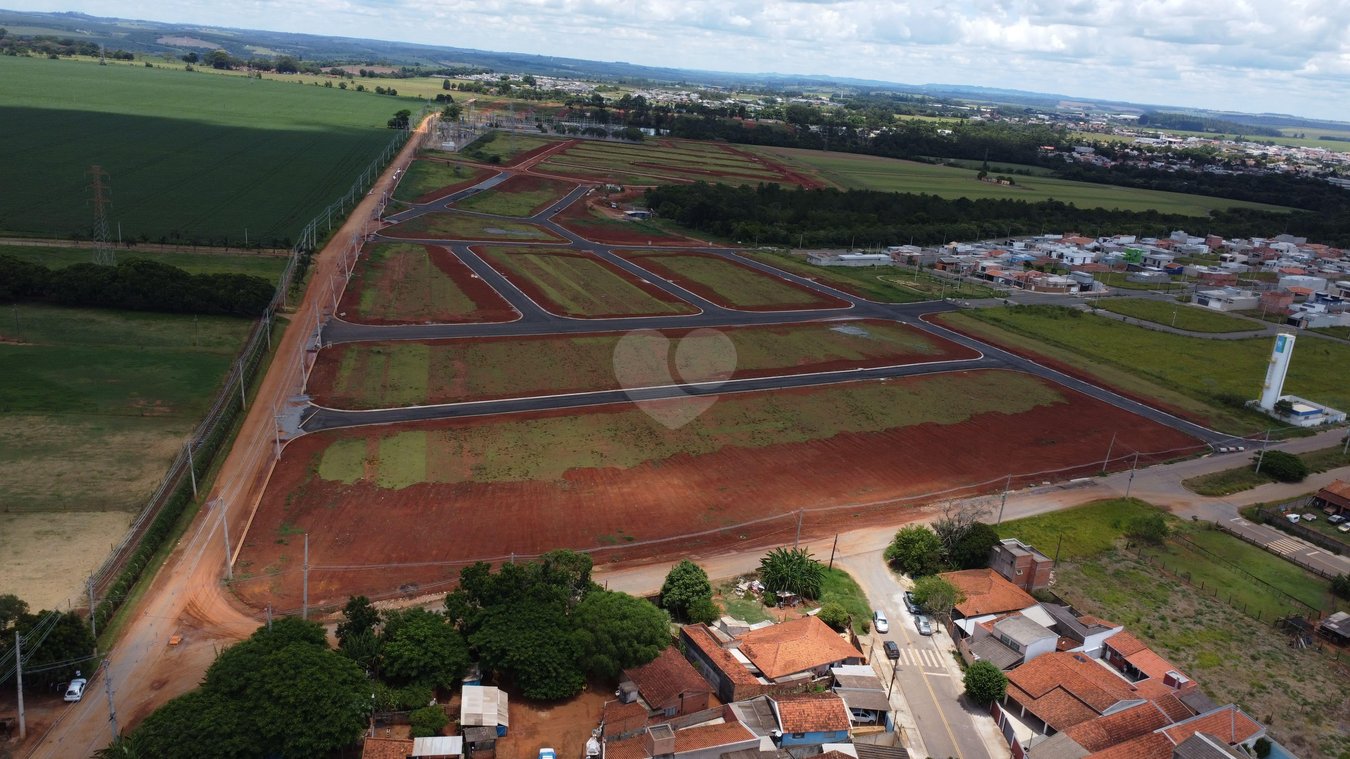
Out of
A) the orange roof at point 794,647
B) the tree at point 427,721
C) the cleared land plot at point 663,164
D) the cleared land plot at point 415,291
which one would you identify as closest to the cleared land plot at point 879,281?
the cleared land plot at point 415,291

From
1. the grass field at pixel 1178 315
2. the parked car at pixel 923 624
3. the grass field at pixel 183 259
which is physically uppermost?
the grass field at pixel 183 259

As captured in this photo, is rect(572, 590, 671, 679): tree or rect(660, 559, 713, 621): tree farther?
rect(660, 559, 713, 621): tree

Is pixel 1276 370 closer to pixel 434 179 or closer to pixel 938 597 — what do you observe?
pixel 938 597

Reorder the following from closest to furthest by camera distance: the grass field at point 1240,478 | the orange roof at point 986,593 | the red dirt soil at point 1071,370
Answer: the orange roof at point 986,593 < the grass field at point 1240,478 < the red dirt soil at point 1071,370

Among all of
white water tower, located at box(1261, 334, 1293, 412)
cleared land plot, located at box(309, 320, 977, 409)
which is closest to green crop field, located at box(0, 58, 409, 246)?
cleared land plot, located at box(309, 320, 977, 409)

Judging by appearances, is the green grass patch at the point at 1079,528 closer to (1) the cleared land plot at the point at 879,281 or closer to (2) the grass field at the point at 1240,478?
(2) the grass field at the point at 1240,478

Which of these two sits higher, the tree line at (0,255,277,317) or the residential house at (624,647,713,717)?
the tree line at (0,255,277,317)

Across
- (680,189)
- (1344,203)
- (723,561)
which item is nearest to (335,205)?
(680,189)

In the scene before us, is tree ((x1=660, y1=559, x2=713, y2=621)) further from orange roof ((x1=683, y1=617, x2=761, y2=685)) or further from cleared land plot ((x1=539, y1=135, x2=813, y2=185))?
cleared land plot ((x1=539, y1=135, x2=813, y2=185))
